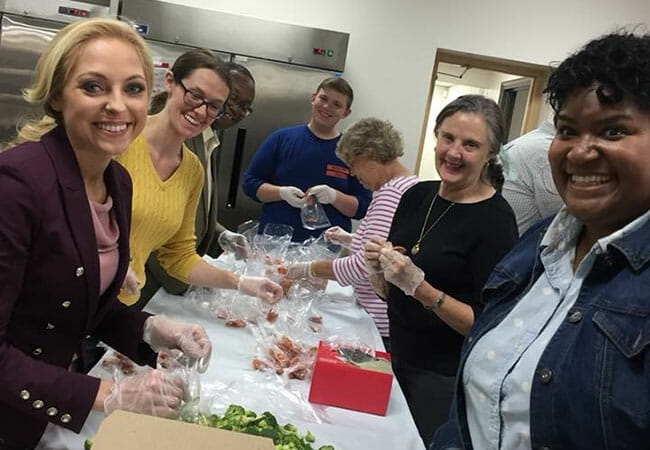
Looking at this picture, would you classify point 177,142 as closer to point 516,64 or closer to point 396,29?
point 396,29

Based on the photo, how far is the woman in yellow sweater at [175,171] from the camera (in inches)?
67.5

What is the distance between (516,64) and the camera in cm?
448

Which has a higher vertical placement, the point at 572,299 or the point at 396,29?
the point at 396,29

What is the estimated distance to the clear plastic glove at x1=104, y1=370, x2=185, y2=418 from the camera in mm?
1014

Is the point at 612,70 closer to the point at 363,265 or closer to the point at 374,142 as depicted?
the point at 363,265

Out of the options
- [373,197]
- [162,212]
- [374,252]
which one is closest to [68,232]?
[162,212]

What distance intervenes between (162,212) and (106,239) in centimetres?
55

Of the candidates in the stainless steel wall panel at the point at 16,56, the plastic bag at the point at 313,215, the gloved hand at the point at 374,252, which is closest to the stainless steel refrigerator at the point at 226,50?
the stainless steel wall panel at the point at 16,56

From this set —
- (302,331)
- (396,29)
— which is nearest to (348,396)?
(302,331)

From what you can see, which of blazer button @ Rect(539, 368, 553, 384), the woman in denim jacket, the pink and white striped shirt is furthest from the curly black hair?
the pink and white striped shirt

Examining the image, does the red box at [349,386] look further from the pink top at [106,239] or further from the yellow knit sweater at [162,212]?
the yellow knit sweater at [162,212]

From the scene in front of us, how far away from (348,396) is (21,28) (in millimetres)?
3644

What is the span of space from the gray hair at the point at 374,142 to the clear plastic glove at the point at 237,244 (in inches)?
25.4

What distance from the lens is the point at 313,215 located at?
3160 millimetres
